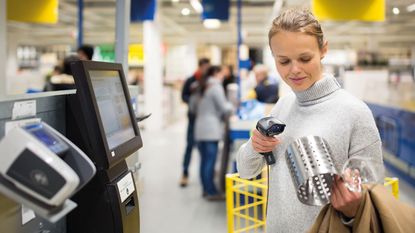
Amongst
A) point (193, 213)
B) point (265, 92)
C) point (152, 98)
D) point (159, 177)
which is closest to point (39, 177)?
point (193, 213)

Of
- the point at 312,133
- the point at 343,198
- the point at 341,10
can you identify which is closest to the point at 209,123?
the point at 341,10

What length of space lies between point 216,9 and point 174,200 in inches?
126

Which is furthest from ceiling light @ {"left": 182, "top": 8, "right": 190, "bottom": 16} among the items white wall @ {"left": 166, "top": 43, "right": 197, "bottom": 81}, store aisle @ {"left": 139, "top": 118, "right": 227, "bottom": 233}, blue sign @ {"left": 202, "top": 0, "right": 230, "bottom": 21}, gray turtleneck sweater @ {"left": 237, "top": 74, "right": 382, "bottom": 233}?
gray turtleneck sweater @ {"left": 237, "top": 74, "right": 382, "bottom": 233}

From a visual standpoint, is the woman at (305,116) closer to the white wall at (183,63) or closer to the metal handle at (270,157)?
the metal handle at (270,157)

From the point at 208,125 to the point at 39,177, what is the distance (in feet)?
15.1

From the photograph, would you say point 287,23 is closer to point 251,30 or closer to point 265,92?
point 265,92

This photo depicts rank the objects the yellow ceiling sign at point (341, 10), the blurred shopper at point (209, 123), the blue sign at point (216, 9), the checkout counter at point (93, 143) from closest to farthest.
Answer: the checkout counter at point (93, 143) < the yellow ceiling sign at point (341, 10) < the blurred shopper at point (209, 123) < the blue sign at point (216, 9)

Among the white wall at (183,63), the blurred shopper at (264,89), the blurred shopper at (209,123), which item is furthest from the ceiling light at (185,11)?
the blurred shopper at (209,123)

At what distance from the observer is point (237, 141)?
5.19 metres

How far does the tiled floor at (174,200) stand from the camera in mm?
4395

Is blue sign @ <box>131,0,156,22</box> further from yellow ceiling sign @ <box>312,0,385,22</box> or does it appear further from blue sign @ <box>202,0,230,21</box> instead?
blue sign @ <box>202,0,230,21</box>

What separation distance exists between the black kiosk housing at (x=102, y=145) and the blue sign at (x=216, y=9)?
219 inches

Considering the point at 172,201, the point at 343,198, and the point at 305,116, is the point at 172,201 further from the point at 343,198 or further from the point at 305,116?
the point at 343,198

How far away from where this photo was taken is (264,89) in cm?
702
